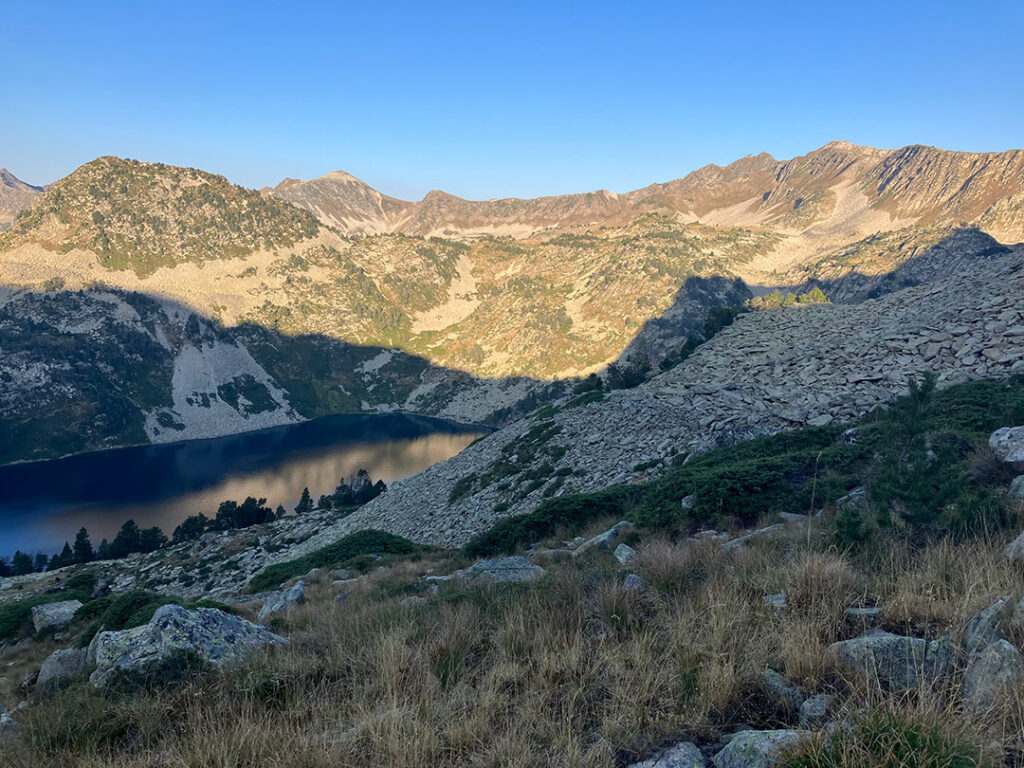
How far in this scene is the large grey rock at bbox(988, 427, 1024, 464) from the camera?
37.3 feet

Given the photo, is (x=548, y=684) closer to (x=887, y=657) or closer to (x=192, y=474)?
(x=887, y=657)

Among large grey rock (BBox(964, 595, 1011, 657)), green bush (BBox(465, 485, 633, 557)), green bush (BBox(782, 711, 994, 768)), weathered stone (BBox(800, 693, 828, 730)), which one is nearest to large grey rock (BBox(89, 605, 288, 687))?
weathered stone (BBox(800, 693, 828, 730))

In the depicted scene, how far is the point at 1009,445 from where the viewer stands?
11945mm

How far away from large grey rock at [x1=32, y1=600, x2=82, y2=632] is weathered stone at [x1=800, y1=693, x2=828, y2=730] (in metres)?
27.0

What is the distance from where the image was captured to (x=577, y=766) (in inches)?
161

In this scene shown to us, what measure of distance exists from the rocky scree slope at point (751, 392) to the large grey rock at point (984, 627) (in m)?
26.8

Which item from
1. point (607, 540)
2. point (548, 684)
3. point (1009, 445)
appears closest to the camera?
point (548, 684)

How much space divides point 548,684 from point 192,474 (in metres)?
152

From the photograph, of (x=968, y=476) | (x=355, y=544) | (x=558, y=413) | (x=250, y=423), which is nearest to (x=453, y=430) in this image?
(x=250, y=423)

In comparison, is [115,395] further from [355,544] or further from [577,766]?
[577,766]

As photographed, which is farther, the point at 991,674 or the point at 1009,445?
the point at 1009,445

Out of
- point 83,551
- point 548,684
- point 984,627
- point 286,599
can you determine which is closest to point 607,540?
point 286,599

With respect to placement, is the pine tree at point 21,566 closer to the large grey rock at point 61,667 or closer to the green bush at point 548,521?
the green bush at point 548,521

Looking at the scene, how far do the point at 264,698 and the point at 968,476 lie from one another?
1415cm
